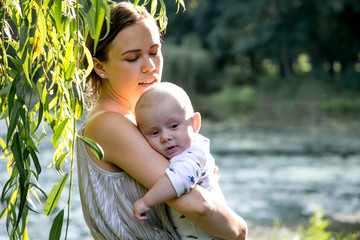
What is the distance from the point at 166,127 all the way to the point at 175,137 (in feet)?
0.11

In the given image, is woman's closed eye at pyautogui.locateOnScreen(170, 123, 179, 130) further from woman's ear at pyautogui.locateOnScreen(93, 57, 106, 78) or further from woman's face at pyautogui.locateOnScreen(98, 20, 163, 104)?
woman's ear at pyautogui.locateOnScreen(93, 57, 106, 78)

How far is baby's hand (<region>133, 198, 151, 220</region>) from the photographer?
4.58ft

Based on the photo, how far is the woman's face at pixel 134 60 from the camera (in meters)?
1.52

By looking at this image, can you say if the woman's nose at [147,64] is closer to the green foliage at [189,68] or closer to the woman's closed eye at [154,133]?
the woman's closed eye at [154,133]

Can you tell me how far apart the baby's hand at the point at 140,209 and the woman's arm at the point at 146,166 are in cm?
5

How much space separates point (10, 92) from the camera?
3.91ft

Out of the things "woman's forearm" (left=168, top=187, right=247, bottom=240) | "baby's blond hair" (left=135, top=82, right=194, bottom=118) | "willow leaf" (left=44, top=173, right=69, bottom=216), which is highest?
"baby's blond hair" (left=135, top=82, right=194, bottom=118)

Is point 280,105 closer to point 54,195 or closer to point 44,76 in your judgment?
point 44,76

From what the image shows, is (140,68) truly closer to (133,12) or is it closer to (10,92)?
(133,12)

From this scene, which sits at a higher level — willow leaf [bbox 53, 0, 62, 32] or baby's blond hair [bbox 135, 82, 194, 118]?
willow leaf [bbox 53, 0, 62, 32]

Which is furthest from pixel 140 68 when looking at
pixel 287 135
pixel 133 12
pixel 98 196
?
pixel 287 135

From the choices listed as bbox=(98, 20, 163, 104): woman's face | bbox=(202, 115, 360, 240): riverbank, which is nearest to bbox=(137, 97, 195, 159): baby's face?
bbox=(98, 20, 163, 104): woman's face

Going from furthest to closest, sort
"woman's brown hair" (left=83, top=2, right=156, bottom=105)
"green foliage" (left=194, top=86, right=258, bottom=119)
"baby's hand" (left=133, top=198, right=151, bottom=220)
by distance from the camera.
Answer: "green foliage" (left=194, top=86, right=258, bottom=119) < "woman's brown hair" (left=83, top=2, right=156, bottom=105) < "baby's hand" (left=133, top=198, right=151, bottom=220)

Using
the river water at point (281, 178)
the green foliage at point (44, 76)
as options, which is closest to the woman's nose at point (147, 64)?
the green foliage at point (44, 76)
